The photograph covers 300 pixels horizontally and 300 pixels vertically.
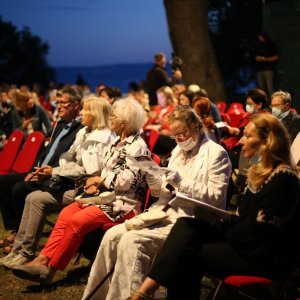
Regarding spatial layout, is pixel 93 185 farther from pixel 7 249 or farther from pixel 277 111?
pixel 277 111

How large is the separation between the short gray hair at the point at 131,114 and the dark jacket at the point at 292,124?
1988 millimetres

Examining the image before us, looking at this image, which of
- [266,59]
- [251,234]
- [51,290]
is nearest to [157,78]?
[266,59]

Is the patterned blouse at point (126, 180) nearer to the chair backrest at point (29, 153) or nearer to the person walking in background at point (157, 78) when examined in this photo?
the chair backrest at point (29, 153)

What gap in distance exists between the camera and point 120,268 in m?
4.96

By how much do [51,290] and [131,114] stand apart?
1578 mm

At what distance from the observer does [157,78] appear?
14.7 meters

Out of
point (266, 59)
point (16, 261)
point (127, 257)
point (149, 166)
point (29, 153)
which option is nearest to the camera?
point (127, 257)

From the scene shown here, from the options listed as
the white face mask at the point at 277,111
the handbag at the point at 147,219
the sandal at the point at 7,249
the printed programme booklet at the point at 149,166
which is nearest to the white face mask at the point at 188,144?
the printed programme booklet at the point at 149,166

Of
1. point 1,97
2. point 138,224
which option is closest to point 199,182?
point 138,224

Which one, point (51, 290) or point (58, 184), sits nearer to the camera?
point (51, 290)

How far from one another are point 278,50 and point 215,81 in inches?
99.5

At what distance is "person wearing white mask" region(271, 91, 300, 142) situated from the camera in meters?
7.28

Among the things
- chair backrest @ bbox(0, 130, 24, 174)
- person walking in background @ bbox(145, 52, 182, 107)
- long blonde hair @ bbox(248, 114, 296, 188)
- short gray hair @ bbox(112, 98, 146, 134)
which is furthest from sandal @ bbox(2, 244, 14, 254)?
person walking in background @ bbox(145, 52, 182, 107)

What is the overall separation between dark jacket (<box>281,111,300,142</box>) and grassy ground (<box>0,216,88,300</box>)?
253 cm
